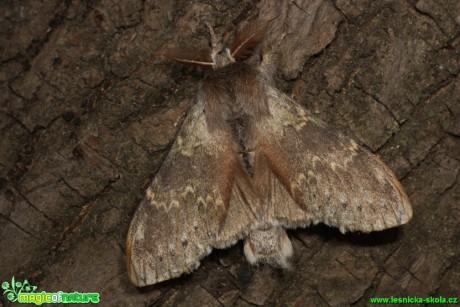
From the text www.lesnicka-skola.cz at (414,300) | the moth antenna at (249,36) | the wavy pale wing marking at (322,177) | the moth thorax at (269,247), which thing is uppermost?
the moth antenna at (249,36)

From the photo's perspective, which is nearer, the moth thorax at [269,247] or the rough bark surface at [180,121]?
the rough bark surface at [180,121]

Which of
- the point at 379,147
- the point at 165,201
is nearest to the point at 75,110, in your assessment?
the point at 165,201

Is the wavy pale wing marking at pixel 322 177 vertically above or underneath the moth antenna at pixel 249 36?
underneath

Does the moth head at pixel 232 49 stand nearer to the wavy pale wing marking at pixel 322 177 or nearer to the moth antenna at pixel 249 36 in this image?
the moth antenna at pixel 249 36

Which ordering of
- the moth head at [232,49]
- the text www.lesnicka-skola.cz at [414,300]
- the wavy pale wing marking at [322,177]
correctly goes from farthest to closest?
the text www.lesnicka-skola.cz at [414,300]
the moth head at [232,49]
the wavy pale wing marking at [322,177]

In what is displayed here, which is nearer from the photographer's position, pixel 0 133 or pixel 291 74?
pixel 0 133

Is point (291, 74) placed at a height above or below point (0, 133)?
above

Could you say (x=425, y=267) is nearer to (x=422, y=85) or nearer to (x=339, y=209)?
(x=339, y=209)

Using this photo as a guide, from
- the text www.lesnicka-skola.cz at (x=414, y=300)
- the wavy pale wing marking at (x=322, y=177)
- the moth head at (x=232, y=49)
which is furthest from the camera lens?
→ the text www.lesnicka-skola.cz at (x=414, y=300)

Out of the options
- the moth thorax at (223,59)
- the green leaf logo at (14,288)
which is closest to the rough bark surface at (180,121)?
the green leaf logo at (14,288)

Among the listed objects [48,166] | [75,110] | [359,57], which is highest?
[359,57]
